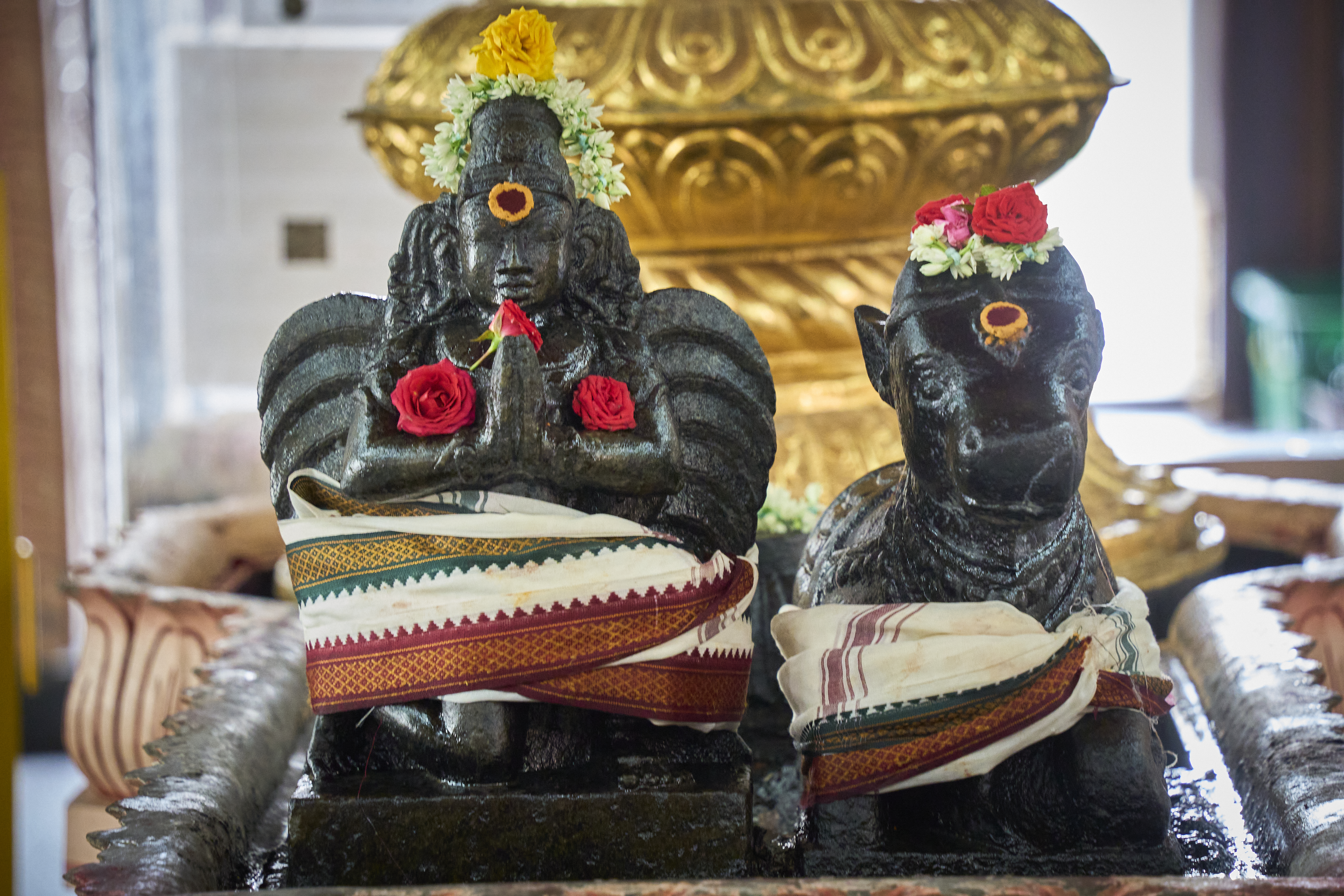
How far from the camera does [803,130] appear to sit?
2.89 metres

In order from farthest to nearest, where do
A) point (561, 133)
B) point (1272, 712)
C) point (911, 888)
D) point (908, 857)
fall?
point (1272, 712) → point (561, 133) → point (908, 857) → point (911, 888)

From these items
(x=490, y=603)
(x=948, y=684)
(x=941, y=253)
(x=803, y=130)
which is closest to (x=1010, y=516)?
(x=948, y=684)

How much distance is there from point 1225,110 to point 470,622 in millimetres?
5813

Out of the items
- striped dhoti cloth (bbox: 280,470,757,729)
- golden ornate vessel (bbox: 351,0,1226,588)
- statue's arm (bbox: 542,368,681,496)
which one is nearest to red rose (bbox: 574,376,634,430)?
statue's arm (bbox: 542,368,681,496)

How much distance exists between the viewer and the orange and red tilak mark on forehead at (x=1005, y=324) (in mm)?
1736

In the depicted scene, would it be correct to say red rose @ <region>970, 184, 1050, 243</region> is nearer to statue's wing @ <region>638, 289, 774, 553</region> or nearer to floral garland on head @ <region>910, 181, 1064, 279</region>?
floral garland on head @ <region>910, 181, 1064, 279</region>

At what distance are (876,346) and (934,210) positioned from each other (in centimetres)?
19

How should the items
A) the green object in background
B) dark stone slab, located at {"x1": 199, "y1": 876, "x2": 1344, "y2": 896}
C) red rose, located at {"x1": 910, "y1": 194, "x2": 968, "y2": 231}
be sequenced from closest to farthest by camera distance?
dark stone slab, located at {"x1": 199, "y1": 876, "x2": 1344, "y2": 896}
red rose, located at {"x1": 910, "y1": 194, "x2": 968, "y2": 231}
the green object in background

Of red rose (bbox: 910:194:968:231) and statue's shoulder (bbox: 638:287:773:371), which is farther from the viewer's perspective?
statue's shoulder (bbox: 638:287:773:371)

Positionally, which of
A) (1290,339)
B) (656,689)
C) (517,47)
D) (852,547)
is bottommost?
(1290,339)

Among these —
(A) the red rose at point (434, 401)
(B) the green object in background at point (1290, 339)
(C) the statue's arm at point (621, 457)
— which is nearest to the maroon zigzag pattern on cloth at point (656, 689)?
(C) the statue's arm at point (621, 457)

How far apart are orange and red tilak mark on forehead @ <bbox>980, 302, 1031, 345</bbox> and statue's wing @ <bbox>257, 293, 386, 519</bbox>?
0.78m

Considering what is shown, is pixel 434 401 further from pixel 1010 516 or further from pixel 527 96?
pixel 1010 516

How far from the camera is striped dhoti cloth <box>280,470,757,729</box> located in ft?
5.87
